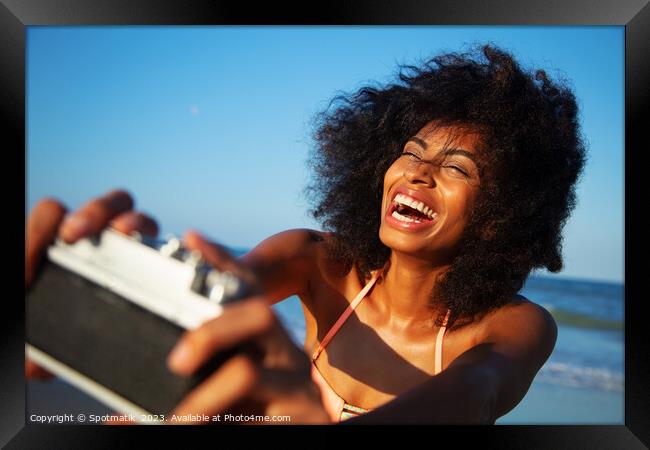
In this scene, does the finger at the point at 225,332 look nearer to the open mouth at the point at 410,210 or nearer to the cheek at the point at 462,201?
the open mouth at the point at 410,210

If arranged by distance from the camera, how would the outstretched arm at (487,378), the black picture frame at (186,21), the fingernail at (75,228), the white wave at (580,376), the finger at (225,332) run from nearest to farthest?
the finger at (225,332) → the fingernail at (75,228) → the outstretched arm at (487,378) → the black picture frame at (186,21) → the white wave at (580,376)

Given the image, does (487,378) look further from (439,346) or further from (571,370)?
(571,370)

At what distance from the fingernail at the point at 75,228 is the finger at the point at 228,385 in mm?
357

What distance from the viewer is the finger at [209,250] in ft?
3.79

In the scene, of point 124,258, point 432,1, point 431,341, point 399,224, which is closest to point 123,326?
point 124,258

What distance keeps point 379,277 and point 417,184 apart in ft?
1.57

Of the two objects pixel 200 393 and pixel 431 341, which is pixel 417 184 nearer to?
pixel 431 341

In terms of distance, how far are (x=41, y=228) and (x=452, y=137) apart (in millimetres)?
1714

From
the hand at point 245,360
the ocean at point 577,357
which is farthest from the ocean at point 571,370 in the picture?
the hand at point 245,360

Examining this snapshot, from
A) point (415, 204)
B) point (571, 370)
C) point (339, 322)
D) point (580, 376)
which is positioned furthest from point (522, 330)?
point (571, 370)

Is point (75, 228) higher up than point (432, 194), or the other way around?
point (75, 228)

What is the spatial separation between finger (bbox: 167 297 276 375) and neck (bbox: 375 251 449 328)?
1533 mm

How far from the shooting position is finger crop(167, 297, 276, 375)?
3.59 feet

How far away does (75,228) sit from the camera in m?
1.21
